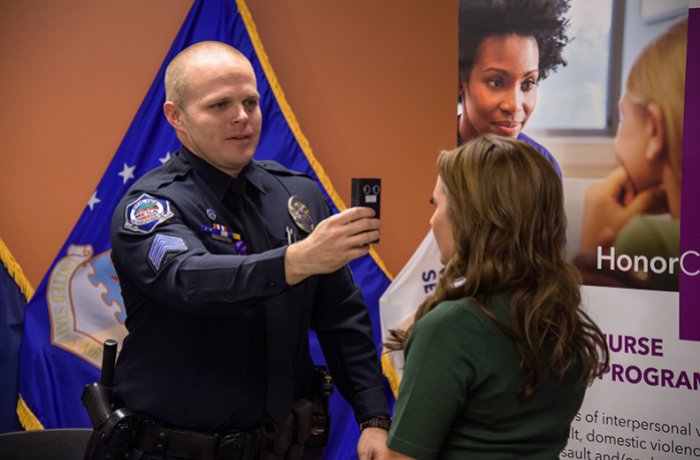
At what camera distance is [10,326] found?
11.1ft

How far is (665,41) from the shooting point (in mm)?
2182

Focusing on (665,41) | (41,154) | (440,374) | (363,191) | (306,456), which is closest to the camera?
(440,374)

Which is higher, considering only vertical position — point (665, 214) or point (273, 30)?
point (273, 30)

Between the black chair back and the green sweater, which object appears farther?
the black chair back

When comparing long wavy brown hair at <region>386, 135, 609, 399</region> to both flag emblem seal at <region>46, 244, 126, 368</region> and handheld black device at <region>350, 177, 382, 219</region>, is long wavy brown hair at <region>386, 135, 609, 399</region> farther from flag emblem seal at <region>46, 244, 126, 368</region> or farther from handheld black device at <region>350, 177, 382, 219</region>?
flag emblem seal at <region>46, 244, 126, 368</region>

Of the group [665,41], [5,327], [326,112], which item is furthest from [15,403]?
[665,41]

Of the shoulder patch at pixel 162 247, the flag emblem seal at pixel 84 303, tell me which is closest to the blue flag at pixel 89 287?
the flag emblem seal at pixel 84 303

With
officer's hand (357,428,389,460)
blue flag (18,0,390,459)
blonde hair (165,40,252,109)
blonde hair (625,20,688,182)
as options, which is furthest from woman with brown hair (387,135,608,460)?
blue flag (18,0,390,459)

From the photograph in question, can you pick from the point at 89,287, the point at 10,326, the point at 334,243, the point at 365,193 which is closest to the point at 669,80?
the point at 365,193

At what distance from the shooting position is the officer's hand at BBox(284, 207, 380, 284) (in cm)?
148

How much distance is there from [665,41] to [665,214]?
1.58 feet

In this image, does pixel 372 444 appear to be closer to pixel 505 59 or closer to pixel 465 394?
pixel 465 394

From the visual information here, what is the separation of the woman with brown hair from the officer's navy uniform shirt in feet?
1.32

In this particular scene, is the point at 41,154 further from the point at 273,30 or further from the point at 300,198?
the point at 300,198
